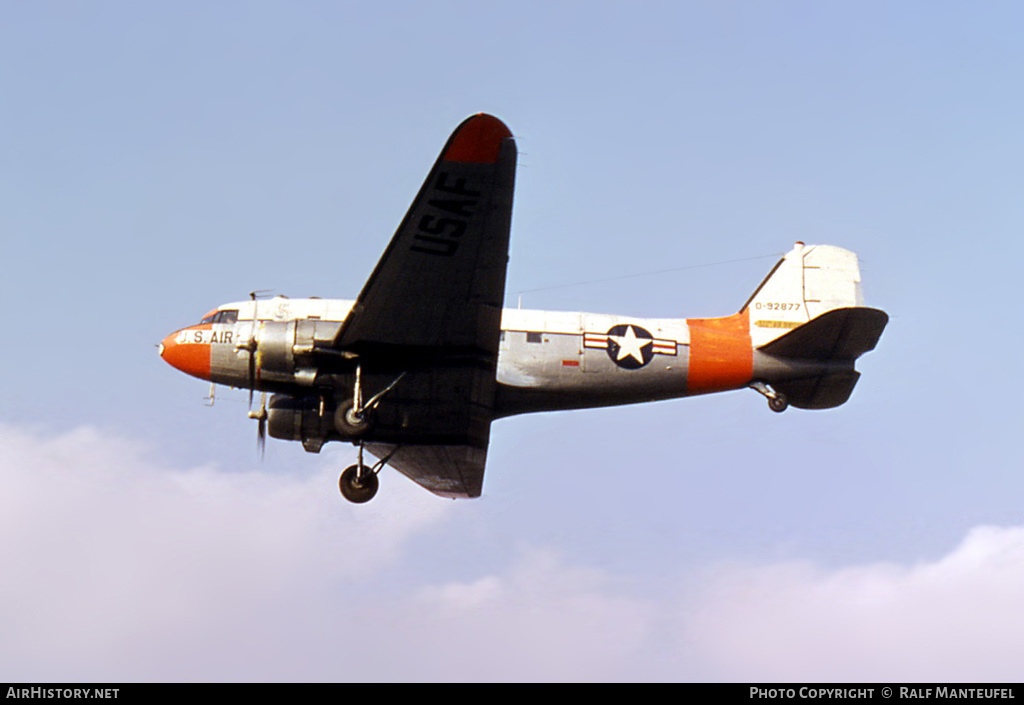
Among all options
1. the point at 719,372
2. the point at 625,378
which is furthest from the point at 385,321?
the point at 719,372

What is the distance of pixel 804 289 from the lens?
22.0 meters

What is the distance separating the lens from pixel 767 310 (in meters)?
21.3

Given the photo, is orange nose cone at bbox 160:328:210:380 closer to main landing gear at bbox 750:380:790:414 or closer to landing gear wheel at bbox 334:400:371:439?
landing gear wheel at bbox 334:400:371:439

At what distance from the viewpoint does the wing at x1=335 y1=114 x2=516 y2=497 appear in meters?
16.0

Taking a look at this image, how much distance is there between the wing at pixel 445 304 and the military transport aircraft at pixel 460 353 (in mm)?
25

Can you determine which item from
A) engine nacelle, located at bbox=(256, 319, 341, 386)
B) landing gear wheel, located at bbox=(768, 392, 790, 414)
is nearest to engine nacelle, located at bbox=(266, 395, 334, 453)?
engine nacelle, located at bbox=(256, 319, 341, 386)

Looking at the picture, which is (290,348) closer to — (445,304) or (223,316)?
(223,316)

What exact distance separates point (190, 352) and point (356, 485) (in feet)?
11.6

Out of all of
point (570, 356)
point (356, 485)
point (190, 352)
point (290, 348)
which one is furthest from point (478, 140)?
point (356, 485)

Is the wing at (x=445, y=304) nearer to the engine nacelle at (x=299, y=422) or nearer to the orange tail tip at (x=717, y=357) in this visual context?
the engine nacelle at (x=299, y=422)

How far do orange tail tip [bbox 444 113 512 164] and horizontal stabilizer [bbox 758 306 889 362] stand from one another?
22.4 feet

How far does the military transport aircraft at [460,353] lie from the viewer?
56.9 ft
